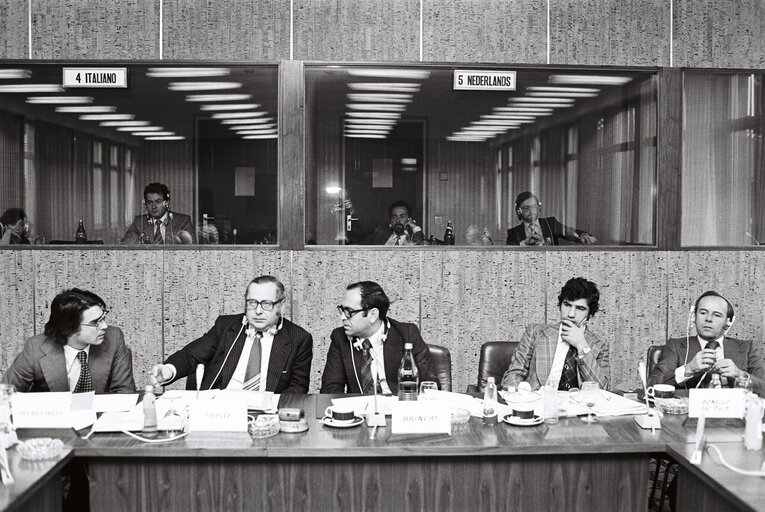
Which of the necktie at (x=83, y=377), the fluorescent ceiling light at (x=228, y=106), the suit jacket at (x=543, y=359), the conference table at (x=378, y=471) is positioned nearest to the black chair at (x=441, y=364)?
the suit jacket at (x=543, y=359)

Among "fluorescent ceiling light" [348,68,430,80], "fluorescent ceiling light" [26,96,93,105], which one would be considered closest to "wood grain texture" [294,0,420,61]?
"fluorescent ceiling light" [348,68,430,80]

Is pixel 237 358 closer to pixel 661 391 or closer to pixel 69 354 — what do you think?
pixel 69 354

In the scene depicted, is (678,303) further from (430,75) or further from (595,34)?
(430,75)

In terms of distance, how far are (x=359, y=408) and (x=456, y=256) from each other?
233cm

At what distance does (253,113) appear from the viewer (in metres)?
5.31

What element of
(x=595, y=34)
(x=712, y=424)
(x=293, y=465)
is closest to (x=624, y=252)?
(x=595, y=34)

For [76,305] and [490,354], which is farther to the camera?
[490,354]

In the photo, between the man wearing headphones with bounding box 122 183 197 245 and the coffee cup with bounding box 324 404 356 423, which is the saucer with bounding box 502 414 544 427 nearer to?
the coffee cup with bounding box 324 404 356 423

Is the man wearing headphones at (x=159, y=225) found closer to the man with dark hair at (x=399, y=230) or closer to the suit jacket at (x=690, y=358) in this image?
the man with dark hair at (x=399, y=230)

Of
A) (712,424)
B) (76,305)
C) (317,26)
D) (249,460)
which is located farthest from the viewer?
(317,26)

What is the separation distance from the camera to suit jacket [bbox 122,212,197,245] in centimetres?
531

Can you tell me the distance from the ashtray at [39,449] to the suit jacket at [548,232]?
3.54 m

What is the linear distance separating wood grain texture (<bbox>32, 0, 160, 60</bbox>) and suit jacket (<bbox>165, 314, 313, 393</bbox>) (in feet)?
7.57

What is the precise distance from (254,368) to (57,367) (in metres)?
0.93
